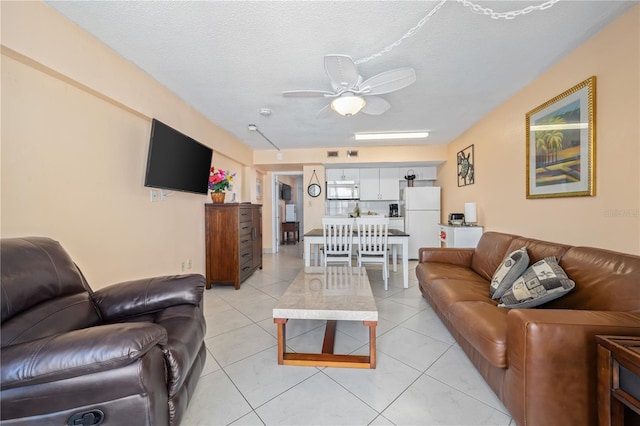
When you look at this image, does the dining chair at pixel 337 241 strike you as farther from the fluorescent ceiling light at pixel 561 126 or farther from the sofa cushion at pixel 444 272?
the fluorescent ceiling light at pixel 561 126

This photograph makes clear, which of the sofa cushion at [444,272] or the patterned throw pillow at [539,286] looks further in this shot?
the sofa cushion at [444,272]

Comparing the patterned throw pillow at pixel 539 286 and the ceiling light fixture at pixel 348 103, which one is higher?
the ceiling light fixture at pixel 348 103

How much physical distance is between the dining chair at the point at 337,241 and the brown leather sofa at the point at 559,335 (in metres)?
1.75

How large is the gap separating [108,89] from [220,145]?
1918 millimetres

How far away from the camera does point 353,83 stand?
1.94 meters

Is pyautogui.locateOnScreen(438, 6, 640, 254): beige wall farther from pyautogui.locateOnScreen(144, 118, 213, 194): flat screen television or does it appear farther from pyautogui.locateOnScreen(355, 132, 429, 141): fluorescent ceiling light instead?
pyautogui.locateOnScreen(144, 118, 213, 194): flat screen television

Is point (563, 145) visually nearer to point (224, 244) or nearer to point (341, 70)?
point (341, 70)

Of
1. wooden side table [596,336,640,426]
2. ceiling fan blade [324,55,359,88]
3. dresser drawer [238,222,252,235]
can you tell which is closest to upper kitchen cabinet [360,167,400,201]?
dresser drawer [238,222,252,235]

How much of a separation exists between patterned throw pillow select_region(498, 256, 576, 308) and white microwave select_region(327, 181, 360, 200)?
400 centimetres

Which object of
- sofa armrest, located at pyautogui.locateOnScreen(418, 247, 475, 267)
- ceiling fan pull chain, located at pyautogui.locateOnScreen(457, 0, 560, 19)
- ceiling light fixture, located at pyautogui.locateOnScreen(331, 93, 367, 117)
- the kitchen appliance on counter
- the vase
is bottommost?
sofa armrest, located at pyautogui.locateOnScreen(418, 247, 475, 267)

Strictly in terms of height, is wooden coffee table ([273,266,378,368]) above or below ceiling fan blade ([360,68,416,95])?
below

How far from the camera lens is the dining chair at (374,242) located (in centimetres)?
337

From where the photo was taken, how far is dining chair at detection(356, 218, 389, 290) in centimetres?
337

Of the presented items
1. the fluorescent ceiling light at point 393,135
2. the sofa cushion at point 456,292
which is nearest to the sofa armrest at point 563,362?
the sofa cushion at point 456,292
